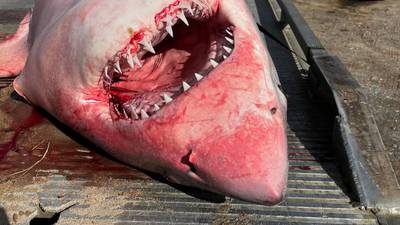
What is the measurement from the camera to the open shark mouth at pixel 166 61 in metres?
1.92

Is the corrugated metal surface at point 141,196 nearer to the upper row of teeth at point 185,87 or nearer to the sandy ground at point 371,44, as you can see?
the upper row of teeth at point 185,87

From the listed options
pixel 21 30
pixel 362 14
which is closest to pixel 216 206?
pixel 21 30

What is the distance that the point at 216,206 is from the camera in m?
1.98

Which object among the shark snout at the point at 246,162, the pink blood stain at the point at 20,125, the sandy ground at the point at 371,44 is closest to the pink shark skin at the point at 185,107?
the shark snout at the point at 246,162

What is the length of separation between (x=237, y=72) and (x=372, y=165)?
3.34 feet

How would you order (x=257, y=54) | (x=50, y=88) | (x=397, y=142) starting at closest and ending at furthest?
(x=257, y=54), (x=50, y=88), (x=397, y=142)

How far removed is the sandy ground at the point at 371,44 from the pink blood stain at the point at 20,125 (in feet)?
7.46

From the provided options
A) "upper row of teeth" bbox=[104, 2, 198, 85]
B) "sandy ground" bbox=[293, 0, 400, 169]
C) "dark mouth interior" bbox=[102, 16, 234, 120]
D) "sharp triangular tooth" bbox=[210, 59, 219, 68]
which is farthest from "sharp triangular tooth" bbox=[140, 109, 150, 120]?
"sandy ground" bbox=[293, 0, 400, 169]

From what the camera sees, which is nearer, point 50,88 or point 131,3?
point 131,3

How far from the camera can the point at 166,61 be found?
112 inches

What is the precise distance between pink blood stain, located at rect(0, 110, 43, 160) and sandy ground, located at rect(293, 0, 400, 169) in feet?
7.46

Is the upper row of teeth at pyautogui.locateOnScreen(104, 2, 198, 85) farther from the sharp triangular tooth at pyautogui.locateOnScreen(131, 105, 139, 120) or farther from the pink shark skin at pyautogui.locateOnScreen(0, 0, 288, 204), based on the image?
the sharp triangular tooth at pyautogui.locateOnScreen(131, 105, 139, 120)

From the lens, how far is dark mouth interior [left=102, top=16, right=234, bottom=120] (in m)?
2.03

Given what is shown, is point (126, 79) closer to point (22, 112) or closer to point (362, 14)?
point (22, 112)
